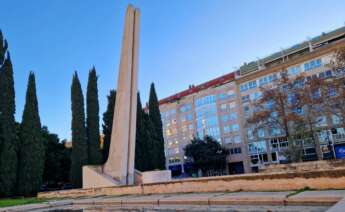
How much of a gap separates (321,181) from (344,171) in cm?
56

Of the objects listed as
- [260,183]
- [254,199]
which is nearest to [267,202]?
[254,199]

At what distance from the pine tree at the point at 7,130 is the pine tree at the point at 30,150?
69 centimetres

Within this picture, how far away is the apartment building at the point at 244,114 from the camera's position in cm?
4016

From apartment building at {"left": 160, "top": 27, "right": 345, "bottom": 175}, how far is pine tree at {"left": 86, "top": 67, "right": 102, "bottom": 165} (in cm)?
2081

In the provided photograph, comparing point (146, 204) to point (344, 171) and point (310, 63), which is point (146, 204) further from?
point (310, 63)

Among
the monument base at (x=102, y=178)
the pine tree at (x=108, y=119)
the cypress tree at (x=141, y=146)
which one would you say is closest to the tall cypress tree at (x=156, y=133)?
the cypress tree at (x=141, y=146)

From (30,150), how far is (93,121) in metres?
6.18

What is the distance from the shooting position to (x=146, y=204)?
7812mm

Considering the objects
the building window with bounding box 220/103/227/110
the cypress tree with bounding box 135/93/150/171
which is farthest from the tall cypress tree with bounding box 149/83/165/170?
the building window with bounding box 220/103/227/110

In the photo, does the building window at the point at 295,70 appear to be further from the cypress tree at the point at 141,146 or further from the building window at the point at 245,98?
the cypress tree at the point at 141,146

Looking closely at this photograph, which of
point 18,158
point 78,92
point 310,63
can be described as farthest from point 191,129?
point 18,158

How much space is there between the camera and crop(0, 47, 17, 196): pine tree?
20641 millimetres

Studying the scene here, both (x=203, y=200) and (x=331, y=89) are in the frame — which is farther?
(x=331, y=89)

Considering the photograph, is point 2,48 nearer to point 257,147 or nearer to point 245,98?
point 245,98
